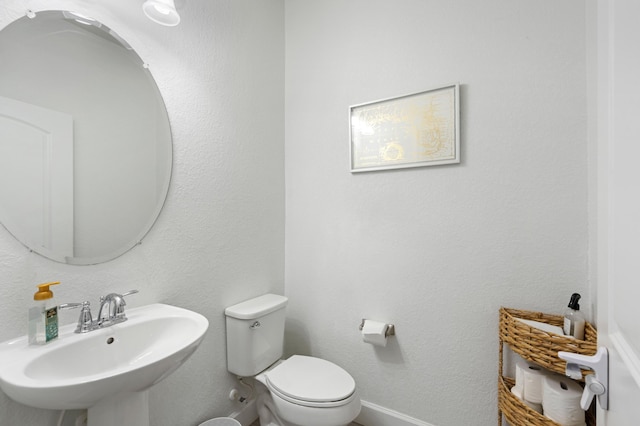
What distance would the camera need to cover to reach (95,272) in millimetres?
1046

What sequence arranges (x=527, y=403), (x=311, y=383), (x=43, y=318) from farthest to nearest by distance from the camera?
(x=311, y=383) < (x=527, y=403) < (x=43, y=318)

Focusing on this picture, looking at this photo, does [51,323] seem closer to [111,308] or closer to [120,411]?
[111,308]

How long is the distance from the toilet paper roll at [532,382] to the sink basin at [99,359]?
1.22 m

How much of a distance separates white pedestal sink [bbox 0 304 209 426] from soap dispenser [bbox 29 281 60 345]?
0.09 ft

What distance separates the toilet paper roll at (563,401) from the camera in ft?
3.13

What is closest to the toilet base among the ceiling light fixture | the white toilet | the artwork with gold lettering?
the white toilet

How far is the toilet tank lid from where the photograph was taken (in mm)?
1444

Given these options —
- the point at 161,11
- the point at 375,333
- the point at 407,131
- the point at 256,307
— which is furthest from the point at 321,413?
the point at 161,11

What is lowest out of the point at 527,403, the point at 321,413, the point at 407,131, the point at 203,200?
the point at 321,413

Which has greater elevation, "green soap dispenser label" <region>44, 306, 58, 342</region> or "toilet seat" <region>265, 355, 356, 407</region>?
"green soap dispenser label" <region>44, 306, 58, 342</region>

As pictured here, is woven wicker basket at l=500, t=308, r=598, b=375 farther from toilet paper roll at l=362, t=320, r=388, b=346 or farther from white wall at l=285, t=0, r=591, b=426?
toilet paper roll at l=362, t=320, r=388, b=346

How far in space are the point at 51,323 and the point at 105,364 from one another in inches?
8.5

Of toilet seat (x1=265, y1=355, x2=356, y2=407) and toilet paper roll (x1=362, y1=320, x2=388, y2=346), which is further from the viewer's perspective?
toilet paper roll (x1=362, y1=320, x2=388, y2=346)

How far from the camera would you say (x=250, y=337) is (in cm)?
144
